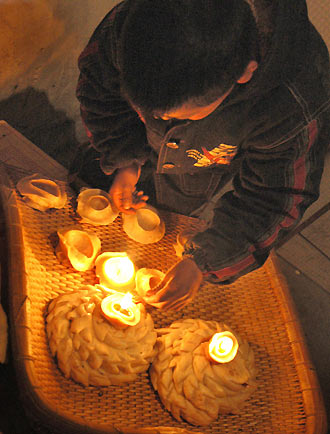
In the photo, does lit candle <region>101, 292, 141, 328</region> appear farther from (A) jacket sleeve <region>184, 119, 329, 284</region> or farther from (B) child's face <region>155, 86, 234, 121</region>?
(B) child's face <region>155, 86, 234, 121</region>

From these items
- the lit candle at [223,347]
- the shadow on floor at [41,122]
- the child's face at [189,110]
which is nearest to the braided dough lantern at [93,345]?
the lit candle at [223,347]

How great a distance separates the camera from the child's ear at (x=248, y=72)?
67 centimetres

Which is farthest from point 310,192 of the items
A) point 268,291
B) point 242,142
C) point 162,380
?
point 162,380

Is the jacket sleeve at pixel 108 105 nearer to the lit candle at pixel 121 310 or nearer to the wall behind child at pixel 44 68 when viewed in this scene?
the lit candle at pixel 121 310

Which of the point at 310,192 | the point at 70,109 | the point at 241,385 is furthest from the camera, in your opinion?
the point at 70,109

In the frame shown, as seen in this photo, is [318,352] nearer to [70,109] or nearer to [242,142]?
[242,142]

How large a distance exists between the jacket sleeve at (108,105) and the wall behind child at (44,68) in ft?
2.03

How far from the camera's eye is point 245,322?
116cm

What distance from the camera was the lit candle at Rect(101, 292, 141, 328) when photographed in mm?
963

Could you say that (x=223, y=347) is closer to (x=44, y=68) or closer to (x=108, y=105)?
(x=108, y=105)

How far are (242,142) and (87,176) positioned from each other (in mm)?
497

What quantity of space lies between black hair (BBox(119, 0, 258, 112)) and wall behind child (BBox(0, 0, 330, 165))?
973 mm

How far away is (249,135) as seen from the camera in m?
0.88

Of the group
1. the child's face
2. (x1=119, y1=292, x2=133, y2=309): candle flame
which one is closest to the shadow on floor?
(x1=119, y1=292, x2=133, y2=309): candle flame
